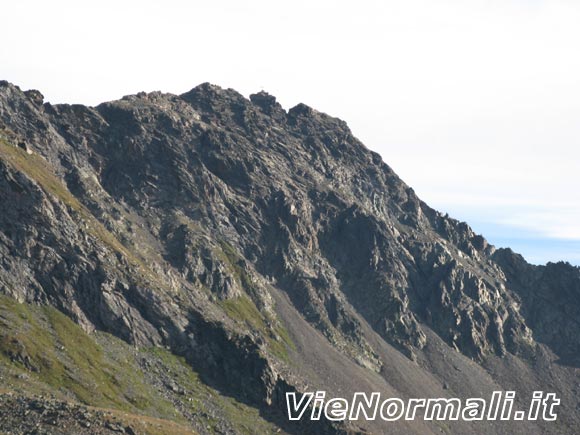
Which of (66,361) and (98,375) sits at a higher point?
(66,361)

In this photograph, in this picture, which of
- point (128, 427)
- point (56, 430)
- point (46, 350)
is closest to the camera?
point (56, 430)

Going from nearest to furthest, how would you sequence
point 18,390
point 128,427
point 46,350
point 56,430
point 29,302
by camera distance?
point 56,430 < point 128,427 < point 18,390 < point 46,350 < point 29,302

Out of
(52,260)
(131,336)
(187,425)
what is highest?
(52,260)

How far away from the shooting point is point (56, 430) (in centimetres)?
10325

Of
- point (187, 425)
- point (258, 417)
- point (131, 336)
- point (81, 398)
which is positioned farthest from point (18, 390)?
point (258, 417)

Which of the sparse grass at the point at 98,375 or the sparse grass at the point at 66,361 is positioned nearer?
the sparse grass at the point at 98,375

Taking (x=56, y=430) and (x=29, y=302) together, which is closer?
(x=56, y=430)

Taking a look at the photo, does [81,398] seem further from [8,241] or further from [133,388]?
[8,241]

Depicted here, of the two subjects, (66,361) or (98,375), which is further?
(98,375)

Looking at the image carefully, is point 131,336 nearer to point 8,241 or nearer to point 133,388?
point 133,388

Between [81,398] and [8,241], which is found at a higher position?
[8,241]

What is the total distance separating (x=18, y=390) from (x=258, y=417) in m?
77.3

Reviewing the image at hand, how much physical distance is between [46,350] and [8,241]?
43.4 meters

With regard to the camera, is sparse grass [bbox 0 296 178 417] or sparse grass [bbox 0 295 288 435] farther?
sparse grass [bbox 0 296 178 417]
